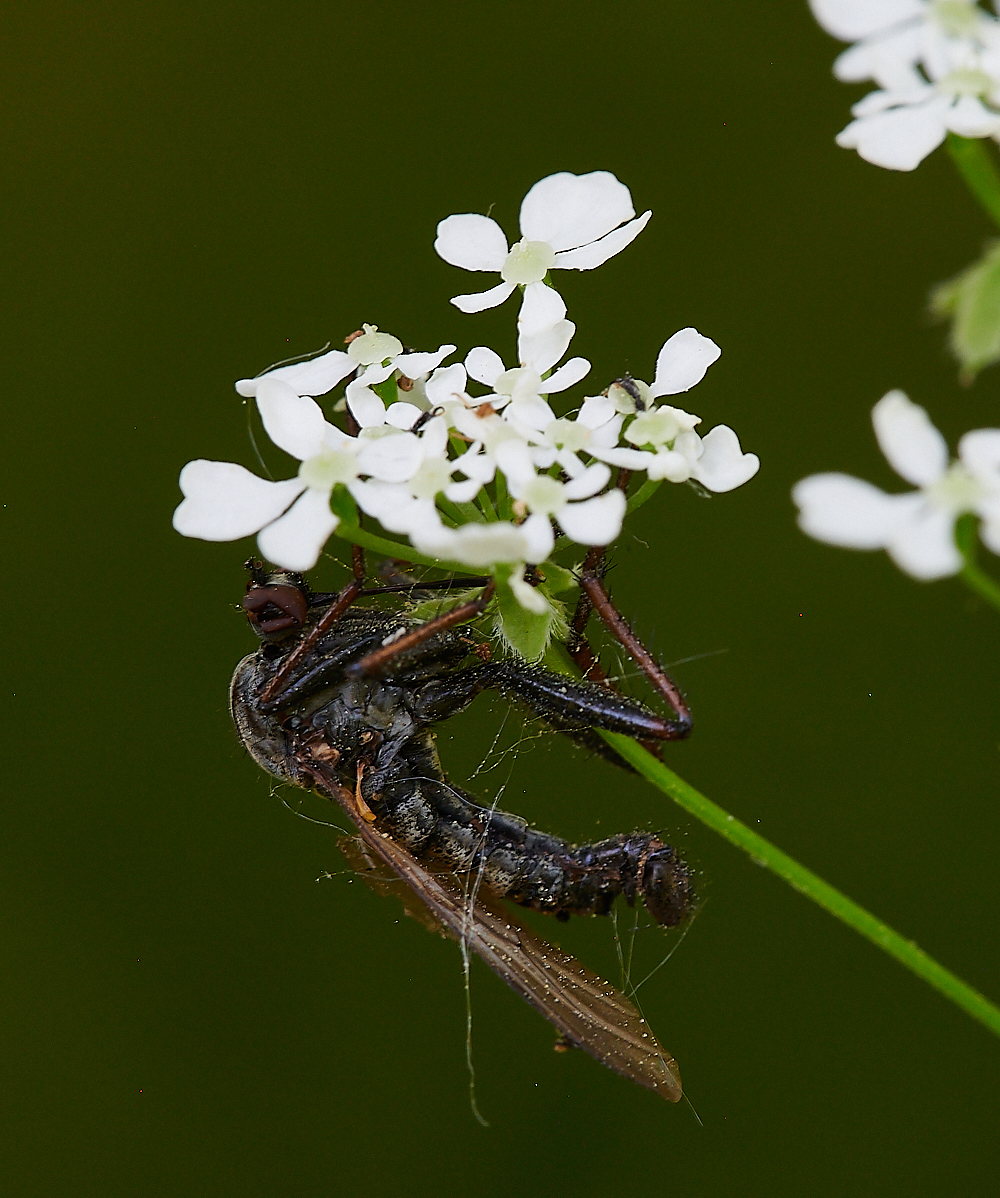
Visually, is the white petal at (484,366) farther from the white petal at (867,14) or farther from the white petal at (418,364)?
the white petal at (867,14)

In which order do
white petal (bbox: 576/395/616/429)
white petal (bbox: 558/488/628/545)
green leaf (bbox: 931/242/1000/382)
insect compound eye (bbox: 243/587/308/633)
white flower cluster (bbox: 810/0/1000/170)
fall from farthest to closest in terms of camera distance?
insect compound eye (bbox: 243/587/308/633) < white petal (bbox: 576/395/616/429) < white petal (bbox: 558/488/628/545) < white flower cluster (bbox: 810/0/1000/170) < green leaf (bbox: 931/242/1000/382)

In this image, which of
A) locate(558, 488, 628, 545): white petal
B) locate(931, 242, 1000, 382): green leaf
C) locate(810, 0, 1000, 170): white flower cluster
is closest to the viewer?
locate(931, 242, 1000, 382): green leaf

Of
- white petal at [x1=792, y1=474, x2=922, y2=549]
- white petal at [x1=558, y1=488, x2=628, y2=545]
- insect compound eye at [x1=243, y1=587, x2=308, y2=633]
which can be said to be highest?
insect compound eye at [x1=243, y1=587, x2=308, y2=633]

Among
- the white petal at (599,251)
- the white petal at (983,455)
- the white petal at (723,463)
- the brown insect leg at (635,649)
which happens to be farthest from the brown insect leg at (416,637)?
the white petal at (983,455)

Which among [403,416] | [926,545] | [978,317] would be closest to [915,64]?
[978,317]

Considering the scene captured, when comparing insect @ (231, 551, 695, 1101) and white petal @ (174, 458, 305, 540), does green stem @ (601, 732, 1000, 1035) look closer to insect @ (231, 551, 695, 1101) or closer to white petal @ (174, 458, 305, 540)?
insect @ (231, 551, 695, 1101)

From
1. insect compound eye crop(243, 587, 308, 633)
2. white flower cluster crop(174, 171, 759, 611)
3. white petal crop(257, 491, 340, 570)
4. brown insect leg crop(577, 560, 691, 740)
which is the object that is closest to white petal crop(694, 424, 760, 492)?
white flower cluster crop(174, 171, 759, 611)
